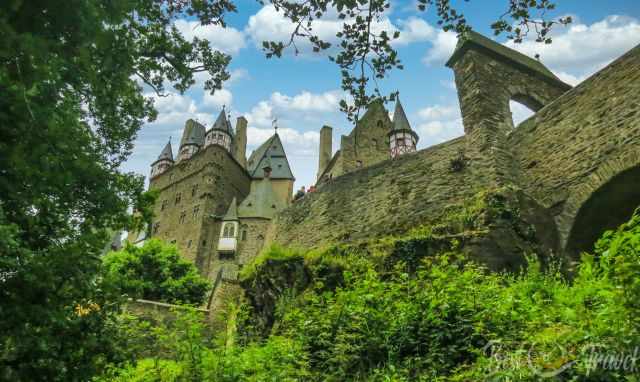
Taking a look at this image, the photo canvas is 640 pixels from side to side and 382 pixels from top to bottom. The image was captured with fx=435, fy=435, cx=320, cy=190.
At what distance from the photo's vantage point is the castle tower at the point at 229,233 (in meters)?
42.0

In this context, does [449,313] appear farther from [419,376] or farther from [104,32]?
[104,32]

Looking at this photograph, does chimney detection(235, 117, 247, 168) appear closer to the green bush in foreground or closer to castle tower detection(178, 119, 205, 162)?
castle tower detection(178, 119, 205, 162)

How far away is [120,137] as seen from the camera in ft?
21.7

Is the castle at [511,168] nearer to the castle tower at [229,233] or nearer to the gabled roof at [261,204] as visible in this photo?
the castle tower at [229,233]

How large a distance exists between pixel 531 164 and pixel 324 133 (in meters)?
34.0

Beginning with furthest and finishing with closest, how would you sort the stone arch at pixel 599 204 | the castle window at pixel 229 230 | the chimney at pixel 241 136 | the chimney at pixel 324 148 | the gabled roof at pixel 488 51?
the chimney at pixel 241 136 < the castle window at pixel 229 230 < the chimney at pixel 324 148 < the gabled roof at pixel 488 51 < the stone arch at pixel 599 204

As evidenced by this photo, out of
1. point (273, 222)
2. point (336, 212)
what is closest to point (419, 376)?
point (336, 212)

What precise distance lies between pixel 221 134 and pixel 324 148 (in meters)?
20.0

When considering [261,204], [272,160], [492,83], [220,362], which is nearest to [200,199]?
[261,204]

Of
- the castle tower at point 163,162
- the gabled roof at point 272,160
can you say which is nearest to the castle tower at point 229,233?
the gabled roof at point 272,160

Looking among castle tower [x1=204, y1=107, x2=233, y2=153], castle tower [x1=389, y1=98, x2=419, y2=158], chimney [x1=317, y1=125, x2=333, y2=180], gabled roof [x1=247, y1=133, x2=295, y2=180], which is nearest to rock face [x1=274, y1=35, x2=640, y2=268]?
castle tower [x1=389, y1=98, x2=419, y2=158]

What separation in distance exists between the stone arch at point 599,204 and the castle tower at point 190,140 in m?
55.9

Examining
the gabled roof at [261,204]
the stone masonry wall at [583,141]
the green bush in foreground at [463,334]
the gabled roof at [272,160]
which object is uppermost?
the gabled roof at [272,160]

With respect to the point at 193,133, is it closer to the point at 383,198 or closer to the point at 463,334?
the point at 383,198
